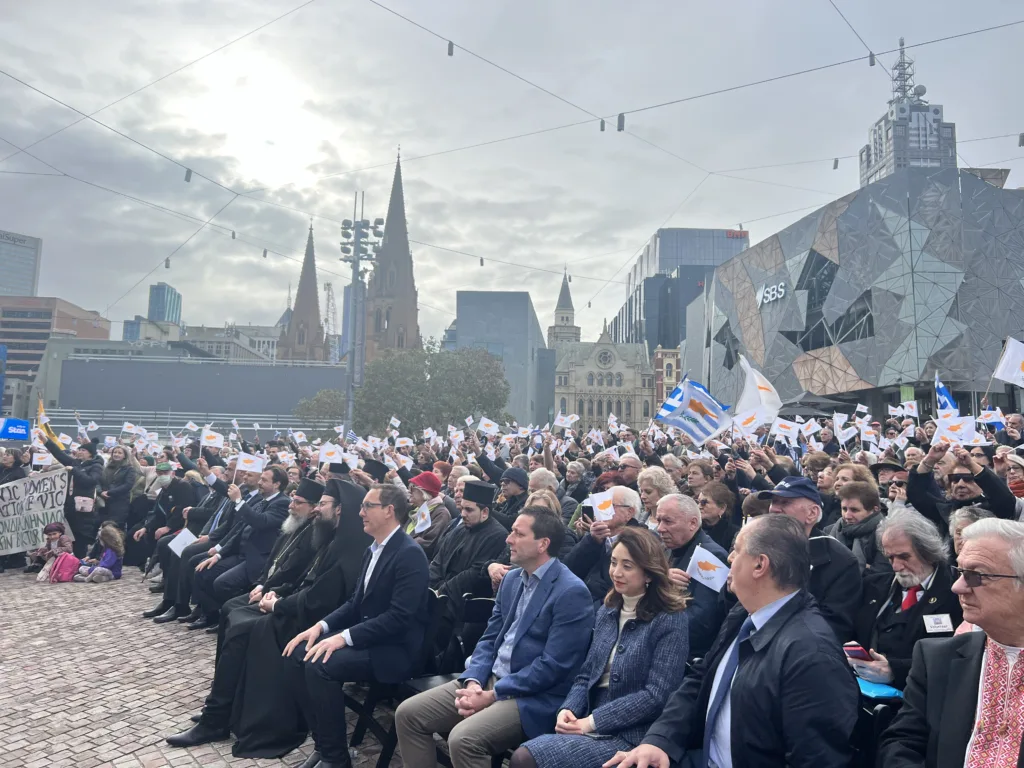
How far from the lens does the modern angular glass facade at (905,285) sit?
34.0 metres

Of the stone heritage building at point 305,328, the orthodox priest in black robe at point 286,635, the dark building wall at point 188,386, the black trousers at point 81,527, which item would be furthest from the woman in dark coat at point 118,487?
the stone heritage building at point 305,328

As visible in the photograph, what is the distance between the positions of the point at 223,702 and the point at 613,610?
11.0 ft

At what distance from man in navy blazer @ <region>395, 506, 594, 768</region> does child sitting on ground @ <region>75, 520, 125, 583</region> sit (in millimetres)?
9013

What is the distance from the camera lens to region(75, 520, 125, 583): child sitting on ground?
11.3 m

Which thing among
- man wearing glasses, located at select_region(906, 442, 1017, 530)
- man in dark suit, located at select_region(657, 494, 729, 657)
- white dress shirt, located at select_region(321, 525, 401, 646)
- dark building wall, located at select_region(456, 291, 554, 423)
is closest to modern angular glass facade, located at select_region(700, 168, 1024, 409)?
man wearing glasses, located at select_region(906, 442, 1017, 530)

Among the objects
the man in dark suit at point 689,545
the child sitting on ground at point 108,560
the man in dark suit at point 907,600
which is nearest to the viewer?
the man in dark suit at point 907,600

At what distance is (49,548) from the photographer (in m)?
12.1

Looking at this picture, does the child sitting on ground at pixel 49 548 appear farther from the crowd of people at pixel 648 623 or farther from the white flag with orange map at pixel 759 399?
the white flag with orange map at pixel 759 399

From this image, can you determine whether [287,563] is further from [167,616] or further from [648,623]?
[648,623]

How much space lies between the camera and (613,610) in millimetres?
3947

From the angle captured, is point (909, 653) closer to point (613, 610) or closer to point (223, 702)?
point (613, 610)

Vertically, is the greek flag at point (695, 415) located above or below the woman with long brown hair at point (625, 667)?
above

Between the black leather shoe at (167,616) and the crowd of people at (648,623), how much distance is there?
4.13 feet

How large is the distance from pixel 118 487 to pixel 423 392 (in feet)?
122
